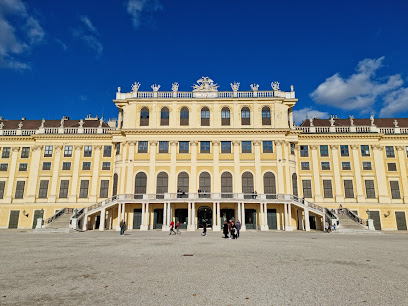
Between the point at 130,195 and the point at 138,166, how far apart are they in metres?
4.13

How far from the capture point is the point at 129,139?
39781 millimetres

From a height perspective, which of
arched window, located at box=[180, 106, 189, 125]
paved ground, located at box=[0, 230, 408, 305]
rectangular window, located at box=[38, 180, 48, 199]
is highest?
arched window, located at box=[180, 106, 189, 125]

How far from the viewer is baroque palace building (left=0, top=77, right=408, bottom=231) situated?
1484 inches

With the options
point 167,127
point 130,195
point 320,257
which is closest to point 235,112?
point 167,127

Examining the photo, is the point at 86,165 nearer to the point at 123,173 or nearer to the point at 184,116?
the point at 123,173

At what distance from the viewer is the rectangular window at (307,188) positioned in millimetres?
40281

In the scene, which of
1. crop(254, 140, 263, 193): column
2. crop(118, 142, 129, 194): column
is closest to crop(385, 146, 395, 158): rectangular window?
crop(254, 140, 263, 193): column

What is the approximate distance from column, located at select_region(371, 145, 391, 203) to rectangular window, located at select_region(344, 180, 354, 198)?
11.6 ft

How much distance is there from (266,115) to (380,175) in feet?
58.1

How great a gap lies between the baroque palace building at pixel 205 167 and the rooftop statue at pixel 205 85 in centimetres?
15

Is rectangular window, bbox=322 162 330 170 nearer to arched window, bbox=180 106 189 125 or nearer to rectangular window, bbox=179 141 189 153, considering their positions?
rectangular window, bbox=179 141 189 153

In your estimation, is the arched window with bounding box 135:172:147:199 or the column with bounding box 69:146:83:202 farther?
the column with bounding box 69:146:83:202

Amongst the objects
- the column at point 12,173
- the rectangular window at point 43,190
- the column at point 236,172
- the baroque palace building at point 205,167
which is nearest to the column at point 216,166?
the baroque palace building at point 205,167

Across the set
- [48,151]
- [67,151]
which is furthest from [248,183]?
[48,151]
